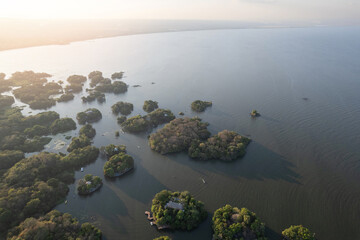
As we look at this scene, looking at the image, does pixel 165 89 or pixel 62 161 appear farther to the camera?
pixel 165 89

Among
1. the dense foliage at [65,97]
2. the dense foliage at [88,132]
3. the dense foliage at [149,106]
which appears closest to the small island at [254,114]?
the dense foliage at [149,106]

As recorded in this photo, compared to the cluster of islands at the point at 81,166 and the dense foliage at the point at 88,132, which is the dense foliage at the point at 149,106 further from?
the dense foliage at the point at 88,132

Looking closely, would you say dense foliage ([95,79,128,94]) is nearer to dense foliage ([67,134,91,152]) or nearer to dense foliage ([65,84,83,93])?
dense foliage ([65,84,83,93])

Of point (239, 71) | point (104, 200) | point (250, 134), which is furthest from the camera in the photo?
point (239, 71)

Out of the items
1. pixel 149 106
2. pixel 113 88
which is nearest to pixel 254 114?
pixel 149 106

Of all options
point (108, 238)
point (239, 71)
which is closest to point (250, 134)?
point (108, 238)

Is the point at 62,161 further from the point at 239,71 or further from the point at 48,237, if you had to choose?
the point at 239,71

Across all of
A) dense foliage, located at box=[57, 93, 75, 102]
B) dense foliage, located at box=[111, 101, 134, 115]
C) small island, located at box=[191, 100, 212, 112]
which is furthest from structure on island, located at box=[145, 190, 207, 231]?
dense foliage, located at box=[57, 93, 75, 102]
